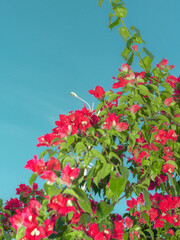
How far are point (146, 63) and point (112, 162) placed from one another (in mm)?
1015

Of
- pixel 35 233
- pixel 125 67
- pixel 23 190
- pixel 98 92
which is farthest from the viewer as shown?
pixel 23 190

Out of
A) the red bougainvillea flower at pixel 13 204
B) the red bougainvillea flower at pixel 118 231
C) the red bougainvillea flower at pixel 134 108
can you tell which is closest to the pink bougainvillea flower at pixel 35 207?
the red bougainvillea flower at pixel 118 231

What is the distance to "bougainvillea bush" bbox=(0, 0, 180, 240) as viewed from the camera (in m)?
1.92

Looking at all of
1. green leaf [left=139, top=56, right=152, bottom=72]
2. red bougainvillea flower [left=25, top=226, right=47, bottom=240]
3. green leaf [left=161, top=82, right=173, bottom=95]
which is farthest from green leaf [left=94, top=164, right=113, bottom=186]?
green leaf [left=139, top=56, right=152, bottom=72]

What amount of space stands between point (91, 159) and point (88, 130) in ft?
0.97

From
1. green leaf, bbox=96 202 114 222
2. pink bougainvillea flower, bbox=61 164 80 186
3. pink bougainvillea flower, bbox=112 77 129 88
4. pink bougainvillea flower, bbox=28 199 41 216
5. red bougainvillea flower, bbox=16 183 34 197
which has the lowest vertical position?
green leaf, bbox=96 202 114 222

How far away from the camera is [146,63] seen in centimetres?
299

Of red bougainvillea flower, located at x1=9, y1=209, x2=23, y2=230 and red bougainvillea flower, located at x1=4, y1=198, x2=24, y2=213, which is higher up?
red bougainvillea flower, located at x1=4, y1=198, x2=24, y2=213

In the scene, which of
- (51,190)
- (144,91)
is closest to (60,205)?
(51,190)

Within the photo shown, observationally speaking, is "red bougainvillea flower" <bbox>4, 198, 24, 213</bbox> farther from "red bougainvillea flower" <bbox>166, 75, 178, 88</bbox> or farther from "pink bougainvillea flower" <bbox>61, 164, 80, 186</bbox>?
"pink bougainvillea flower" <bbox>61, 164, 80, 186</bbox>

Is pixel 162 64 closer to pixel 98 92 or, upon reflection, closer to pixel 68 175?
pixel 98 92

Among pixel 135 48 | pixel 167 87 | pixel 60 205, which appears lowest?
pixel 60 205

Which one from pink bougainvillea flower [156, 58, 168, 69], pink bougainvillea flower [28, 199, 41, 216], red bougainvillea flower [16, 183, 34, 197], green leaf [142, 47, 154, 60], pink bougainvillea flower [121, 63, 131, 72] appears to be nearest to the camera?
pink bougainvillea flower [28, 199, 41, 216]

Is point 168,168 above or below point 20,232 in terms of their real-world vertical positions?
above
